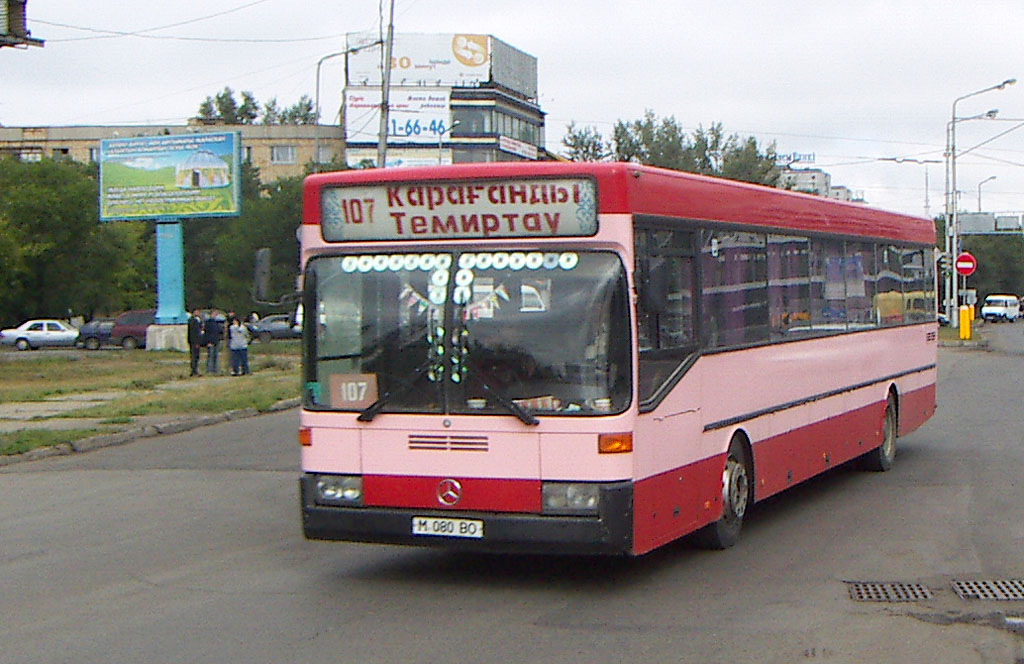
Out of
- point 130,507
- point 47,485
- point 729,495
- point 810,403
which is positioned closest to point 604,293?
point 729,495

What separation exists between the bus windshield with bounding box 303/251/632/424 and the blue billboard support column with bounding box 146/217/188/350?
1693 inches

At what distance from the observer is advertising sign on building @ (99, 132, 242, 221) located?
4909cm

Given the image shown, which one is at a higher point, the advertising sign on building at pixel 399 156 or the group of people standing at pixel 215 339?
the advertising sign on building at pixel 399 156

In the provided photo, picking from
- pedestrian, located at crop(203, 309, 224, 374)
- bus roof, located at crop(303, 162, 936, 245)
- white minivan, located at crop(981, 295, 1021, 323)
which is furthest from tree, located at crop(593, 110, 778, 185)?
bus roof, located at crop(303, 162, 936, 245)

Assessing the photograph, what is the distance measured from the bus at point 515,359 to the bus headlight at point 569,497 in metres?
0.01

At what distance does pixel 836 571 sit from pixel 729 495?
1.09 metres

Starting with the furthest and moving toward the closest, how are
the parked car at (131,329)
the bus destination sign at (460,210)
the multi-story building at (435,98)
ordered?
the multi-story building at (435,98)
the parked car at (131,329)
the bus destination sign at (460,210)

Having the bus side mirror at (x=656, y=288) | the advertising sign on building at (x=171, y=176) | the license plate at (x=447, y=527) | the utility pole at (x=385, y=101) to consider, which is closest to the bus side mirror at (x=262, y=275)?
the license plate at (x=447, y=527)

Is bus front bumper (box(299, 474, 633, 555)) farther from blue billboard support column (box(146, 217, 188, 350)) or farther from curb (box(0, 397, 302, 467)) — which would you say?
blue billboard support column (box(146, 217, 188, 350))

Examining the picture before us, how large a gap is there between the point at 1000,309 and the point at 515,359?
108m

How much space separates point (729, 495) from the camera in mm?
10133

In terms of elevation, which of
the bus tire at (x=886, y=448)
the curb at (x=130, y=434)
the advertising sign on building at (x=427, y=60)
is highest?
the advertising sign on building at (x=427, y=60)

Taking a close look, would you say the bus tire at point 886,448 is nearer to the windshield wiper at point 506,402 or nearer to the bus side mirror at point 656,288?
the bus side mirror at point 656,288

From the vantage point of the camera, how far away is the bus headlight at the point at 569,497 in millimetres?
8266
